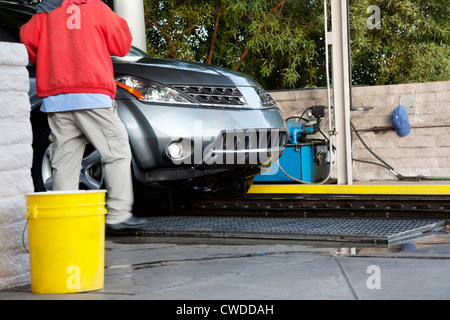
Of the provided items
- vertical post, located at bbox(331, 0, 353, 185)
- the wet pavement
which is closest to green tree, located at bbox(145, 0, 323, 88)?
vertical post, located at bbox(331, 0, 353, 185)

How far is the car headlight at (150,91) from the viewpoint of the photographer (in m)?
5.90

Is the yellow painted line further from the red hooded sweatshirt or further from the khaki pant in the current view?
the red hooded sweatshirt

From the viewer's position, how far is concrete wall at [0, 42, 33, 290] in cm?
374

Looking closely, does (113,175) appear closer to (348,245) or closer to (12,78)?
(12,78)

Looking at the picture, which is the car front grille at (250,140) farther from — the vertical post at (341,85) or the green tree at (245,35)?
the green tree at (245,35)

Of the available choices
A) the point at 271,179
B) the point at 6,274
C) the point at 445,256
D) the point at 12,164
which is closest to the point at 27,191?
the point at 12,164

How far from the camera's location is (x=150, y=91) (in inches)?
233

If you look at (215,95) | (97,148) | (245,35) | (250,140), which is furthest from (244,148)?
(245,35)

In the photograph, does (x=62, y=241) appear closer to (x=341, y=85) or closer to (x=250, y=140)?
(x=250, y=140)

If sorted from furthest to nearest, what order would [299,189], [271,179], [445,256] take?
[271,179]
[299,189]
[445,256]

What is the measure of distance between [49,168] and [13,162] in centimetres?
229

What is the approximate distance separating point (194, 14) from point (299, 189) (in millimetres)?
4863

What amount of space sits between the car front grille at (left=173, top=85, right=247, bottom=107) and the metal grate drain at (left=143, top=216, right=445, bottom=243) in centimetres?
104

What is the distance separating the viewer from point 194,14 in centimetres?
1161
